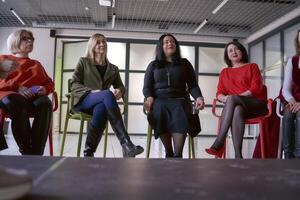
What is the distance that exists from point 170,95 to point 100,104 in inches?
20.7

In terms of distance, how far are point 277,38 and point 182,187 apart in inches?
264

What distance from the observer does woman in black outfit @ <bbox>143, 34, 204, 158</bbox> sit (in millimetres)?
2312

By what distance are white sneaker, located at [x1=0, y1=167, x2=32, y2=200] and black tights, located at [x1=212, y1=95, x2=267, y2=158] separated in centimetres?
199

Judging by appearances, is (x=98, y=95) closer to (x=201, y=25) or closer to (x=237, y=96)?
(x=237, y=96)

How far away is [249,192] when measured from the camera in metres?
0.50

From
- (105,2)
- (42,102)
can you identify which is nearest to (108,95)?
(42,102)

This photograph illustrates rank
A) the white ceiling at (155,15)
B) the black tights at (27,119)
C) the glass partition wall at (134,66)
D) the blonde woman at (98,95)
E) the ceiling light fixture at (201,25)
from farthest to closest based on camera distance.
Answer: the glass partition wall at (134,66)
the ceiling light fixture at (201,25)
the white ceiling at (155,15)
the blonde woman at (98,95)
the black tights at (27,119)

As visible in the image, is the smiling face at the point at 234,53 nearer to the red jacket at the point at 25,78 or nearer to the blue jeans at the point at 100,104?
the blue jeans at the point at 100,104

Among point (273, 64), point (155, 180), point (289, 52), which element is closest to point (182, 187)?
point (155, 180)

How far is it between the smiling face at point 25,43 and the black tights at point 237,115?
1518mm

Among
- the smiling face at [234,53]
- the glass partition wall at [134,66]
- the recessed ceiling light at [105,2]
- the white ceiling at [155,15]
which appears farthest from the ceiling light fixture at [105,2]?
the smiling face at [234,53]

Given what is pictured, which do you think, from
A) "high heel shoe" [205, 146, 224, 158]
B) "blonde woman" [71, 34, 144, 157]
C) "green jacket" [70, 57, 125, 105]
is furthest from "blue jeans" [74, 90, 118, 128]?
"high heel shoe" [205, 146, 224, 158]

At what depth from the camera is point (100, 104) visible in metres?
2.29

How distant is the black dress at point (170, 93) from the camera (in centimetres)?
232
